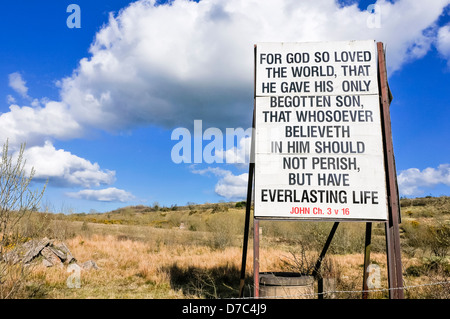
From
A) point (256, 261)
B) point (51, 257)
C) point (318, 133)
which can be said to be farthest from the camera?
point (51, 257)

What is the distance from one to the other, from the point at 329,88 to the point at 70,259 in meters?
11.9

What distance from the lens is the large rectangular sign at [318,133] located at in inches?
199

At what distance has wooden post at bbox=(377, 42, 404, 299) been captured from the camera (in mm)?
4867

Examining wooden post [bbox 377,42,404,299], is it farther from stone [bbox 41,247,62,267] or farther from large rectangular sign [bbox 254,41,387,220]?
stone [bbox 41,247,62,267]

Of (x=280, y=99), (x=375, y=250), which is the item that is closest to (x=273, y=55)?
(x=280, y=99)

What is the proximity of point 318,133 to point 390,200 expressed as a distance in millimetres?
1560

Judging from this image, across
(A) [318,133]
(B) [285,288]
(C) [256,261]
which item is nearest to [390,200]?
(A) [318,133]

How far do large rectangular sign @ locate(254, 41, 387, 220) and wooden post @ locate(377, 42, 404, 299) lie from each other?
0.11 meters

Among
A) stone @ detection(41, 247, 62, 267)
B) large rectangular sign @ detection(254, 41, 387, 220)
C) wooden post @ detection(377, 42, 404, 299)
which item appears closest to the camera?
wooden post @ detection(377, 42, 404, 299)

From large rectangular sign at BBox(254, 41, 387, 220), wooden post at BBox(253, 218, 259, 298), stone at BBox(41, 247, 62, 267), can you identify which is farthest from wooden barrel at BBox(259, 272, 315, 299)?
stone at BBox(41, 247, 62, 267)

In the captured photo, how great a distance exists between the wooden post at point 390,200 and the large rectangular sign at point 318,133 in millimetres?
115

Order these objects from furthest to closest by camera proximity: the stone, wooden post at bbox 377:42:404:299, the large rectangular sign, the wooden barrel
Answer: the stone < the wooden barrel < the large rectangular sign < wooden post at bbox 377:42:404:299

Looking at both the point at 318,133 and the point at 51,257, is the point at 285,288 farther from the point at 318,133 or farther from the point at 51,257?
the point at 51,257

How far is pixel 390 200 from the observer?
5.07 meters
